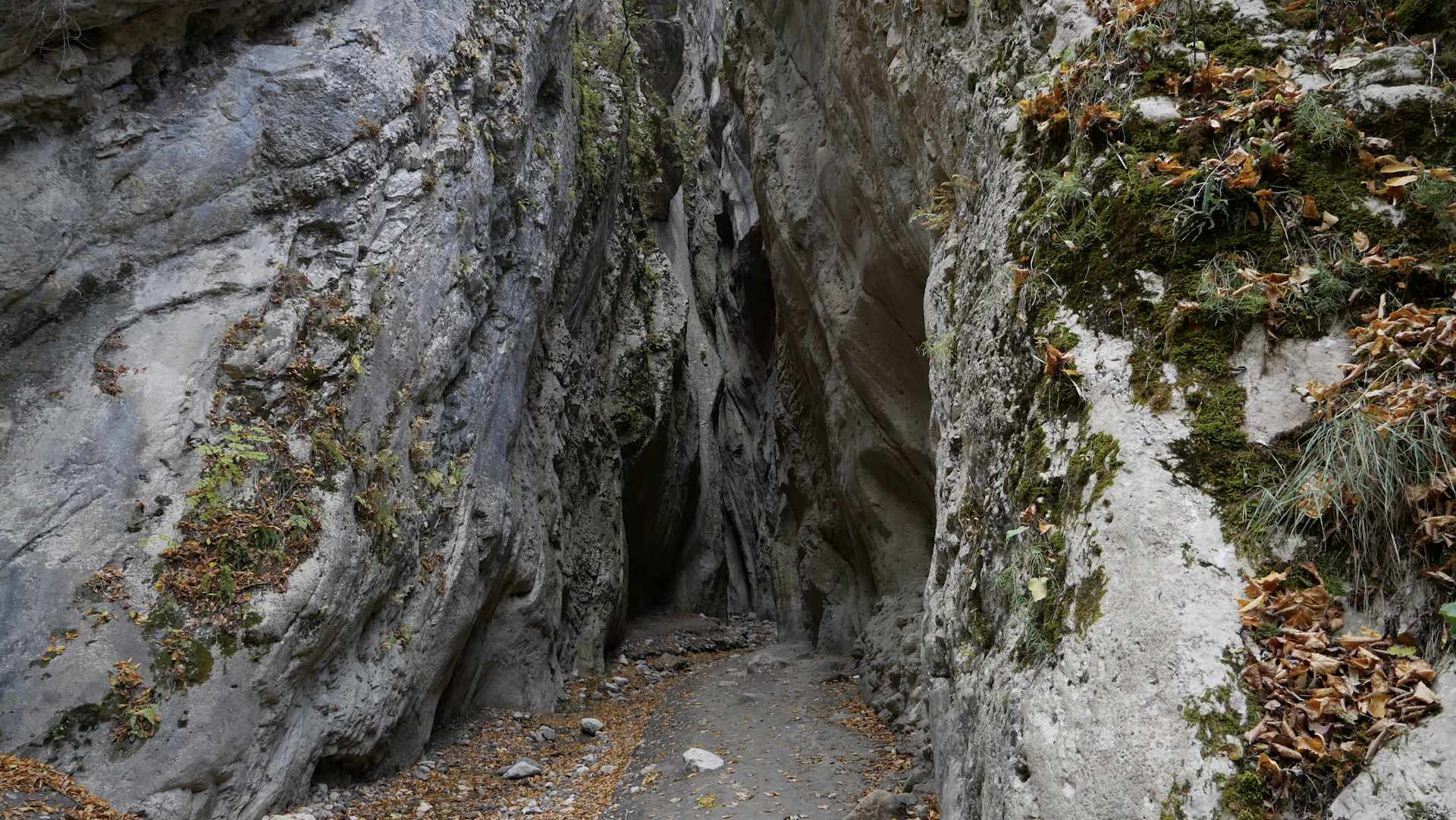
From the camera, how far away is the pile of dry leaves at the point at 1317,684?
2.14 metres

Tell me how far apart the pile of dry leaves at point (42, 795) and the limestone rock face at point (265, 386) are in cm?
11

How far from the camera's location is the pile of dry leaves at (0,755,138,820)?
4418 mm

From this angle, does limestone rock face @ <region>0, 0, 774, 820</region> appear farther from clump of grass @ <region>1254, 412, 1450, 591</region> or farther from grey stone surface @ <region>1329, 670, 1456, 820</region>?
clump of grass @ <region>1254, 412, 1450, 591</region>

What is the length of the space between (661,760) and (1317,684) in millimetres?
6838

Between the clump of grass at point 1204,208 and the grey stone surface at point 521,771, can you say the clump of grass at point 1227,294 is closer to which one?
the clump of grass at point 1204,208

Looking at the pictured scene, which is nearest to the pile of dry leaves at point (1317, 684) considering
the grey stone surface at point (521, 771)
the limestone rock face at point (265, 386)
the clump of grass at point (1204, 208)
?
the clump of grass at point (1204, 208)

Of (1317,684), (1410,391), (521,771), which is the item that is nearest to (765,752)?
(521,771)

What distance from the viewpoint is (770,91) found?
13.9 meters

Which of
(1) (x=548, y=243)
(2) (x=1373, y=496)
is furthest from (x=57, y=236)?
(2) (x=1373, y=496)

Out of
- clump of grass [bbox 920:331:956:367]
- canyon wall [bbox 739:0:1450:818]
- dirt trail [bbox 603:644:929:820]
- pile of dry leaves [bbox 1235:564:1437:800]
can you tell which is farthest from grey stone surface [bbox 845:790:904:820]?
pile of dry leaves [bbox 1235:564:1437:800]

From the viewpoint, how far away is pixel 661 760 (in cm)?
795

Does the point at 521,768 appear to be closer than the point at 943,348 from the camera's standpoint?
No

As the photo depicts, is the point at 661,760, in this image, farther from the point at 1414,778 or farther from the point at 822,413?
the point at 822,413

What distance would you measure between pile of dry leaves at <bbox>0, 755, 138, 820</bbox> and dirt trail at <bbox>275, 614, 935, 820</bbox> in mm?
1342
